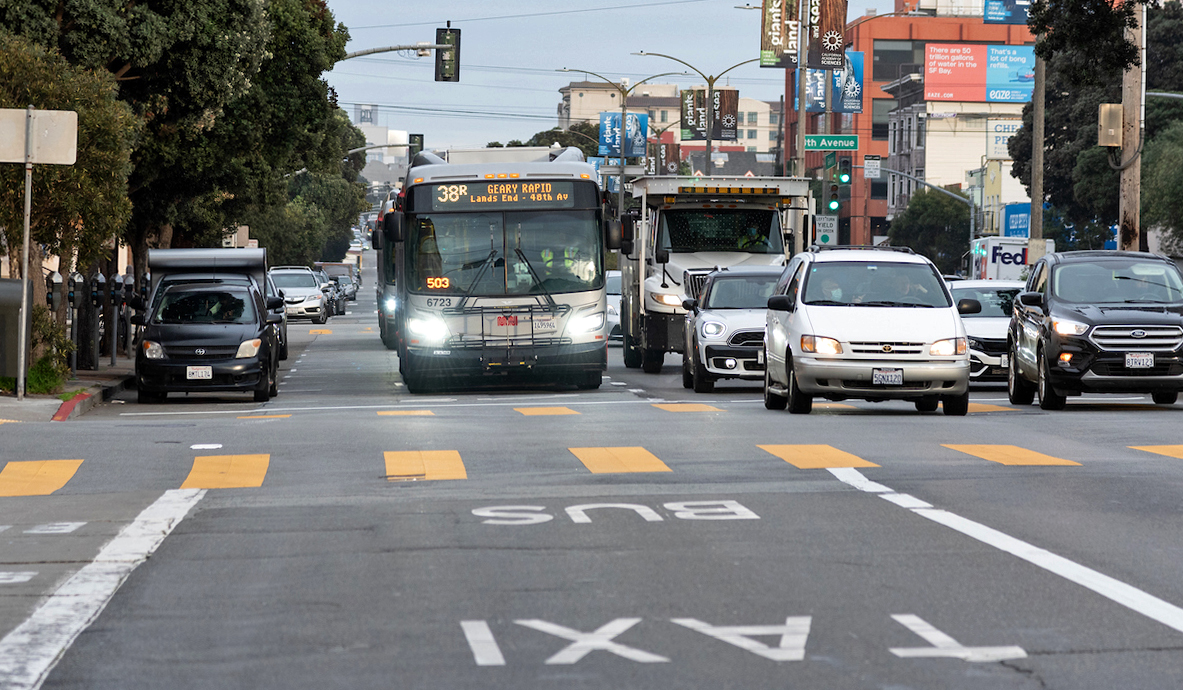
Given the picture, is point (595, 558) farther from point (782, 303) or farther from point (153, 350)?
point (153, 350)

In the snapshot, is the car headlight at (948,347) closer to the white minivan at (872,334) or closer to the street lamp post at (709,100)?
the white minivan at (872,334)

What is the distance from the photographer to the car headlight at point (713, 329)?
914 inches

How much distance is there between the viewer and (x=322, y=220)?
103000mm

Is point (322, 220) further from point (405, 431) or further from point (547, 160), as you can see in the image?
point (405, 431)

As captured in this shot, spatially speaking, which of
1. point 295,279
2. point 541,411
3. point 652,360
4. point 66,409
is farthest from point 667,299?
point 295,279

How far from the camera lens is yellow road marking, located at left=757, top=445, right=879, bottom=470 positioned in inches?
482

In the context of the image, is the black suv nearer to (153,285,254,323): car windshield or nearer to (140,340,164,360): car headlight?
(153,285,254,323): car windshield

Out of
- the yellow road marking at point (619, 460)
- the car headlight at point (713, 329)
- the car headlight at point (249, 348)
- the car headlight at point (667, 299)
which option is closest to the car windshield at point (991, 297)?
the car headlight at point (713, 329)

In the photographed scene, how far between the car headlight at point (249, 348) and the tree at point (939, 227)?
280ft

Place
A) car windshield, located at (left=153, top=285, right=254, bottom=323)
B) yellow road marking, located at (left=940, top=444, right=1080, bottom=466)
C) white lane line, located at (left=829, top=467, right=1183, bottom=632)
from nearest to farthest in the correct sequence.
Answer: white lane line, located at (left=829, top=467, right=1183, bottom=632) < yellow road marking, located at (left=940, top=444, right=1080, bottom=466) < car windshield, located at (left=153, top=285, right=254, bottom=323)

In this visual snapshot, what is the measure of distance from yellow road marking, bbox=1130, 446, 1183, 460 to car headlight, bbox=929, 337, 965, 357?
3448 mm

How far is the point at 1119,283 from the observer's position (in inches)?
769

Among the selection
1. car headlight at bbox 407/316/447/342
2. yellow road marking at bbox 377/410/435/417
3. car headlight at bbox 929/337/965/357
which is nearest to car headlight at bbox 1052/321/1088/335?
car headlight at bbox 929/337/965/357

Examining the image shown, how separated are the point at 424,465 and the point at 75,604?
5.40 metres
